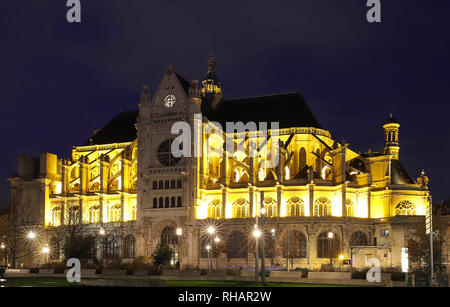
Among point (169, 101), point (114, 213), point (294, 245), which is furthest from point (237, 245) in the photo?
point (169, 101)

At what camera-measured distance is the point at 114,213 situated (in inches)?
4269

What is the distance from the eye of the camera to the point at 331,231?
9181cm

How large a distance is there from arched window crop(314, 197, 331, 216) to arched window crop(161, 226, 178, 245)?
69.6 ft

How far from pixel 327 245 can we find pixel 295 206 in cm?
751

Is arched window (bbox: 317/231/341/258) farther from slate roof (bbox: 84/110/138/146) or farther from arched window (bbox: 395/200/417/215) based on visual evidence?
slate roof (bbox: 84/110/138/146)

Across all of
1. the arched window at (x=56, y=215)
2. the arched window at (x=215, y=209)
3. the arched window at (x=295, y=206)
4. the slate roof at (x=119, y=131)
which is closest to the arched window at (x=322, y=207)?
the arched window at (x=295, y=206)

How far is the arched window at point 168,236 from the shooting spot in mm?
99875

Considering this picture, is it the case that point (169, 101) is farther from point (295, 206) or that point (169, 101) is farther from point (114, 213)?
point (295, 206)

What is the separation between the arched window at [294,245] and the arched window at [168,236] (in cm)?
1736

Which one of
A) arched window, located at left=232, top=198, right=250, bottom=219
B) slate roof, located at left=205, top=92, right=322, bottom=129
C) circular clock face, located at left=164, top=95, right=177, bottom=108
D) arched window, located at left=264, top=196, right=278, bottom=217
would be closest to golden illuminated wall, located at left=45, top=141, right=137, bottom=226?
circular clock face, located at left=164, top=95, right=177, bottom=108

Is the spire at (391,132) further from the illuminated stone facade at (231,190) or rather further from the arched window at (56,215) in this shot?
the arched window at (56,215)

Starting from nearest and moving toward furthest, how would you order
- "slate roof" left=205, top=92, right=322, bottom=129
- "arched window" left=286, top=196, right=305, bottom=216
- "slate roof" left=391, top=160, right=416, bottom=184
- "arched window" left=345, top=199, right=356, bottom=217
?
"arched window" left=286, top=196, right=305, bottom=216
"arched window" left=345, top=199, right=356, bottom=217
"slate roof" left=391, top=160, right=416, bottom=184
"slate roof" left=205, top=92, right=322, bottom=129

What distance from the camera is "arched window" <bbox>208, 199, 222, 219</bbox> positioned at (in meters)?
100
